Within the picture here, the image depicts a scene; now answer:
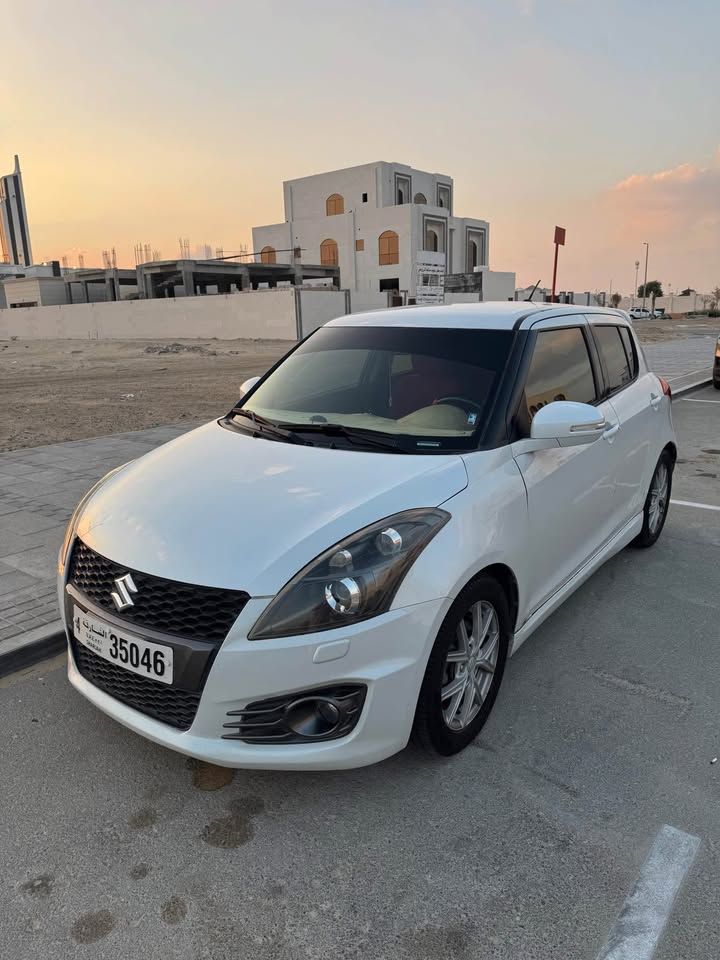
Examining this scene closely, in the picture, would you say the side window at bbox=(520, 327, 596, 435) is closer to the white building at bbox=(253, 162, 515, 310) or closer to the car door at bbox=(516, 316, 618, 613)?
the car door at bbox=(516, 316, 618, 613)

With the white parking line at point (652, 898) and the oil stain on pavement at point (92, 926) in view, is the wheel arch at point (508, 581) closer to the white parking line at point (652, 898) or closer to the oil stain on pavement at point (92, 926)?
the white parking line at point (652, 898)

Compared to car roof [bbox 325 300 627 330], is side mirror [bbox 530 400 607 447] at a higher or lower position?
lower

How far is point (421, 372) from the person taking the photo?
3.45 meters

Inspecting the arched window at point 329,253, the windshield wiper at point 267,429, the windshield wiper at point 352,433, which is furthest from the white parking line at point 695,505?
the arched window at point 329,253

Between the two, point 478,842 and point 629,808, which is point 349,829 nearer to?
point 478,842

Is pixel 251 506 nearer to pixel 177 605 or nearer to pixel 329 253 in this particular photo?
pixel 177 605

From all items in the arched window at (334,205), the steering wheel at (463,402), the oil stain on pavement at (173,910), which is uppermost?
the arched window at (334,205)

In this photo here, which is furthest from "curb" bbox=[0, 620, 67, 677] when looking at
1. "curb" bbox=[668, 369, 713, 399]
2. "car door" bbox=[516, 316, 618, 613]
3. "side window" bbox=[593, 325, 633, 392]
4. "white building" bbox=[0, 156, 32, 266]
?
"white building" bbox=[0, 156, 32, 266]

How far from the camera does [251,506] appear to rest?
2584 millimetres

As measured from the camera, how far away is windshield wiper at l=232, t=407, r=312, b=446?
3.24m

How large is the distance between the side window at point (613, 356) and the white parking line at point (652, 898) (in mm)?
2625

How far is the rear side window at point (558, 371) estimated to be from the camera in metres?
3.34

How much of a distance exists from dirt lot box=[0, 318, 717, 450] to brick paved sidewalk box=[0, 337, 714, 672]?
1166 mm

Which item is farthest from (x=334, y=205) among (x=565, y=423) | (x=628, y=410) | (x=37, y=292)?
(x=565, y=423)
